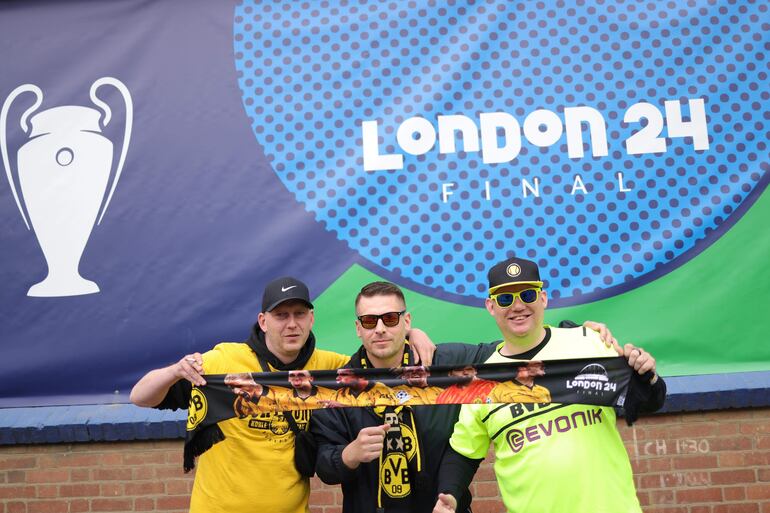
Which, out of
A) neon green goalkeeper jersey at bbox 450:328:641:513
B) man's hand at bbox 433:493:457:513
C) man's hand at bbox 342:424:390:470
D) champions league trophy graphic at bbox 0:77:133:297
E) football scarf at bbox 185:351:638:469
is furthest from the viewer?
champions league trophy graphic at bbox 0:77:133:297

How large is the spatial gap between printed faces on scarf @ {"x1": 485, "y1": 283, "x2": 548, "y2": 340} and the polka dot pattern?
1.73 meters

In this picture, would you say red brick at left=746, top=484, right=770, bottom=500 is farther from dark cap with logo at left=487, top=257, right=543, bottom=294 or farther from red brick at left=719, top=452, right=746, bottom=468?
dark cap with logo at left=487, top=257, right=543, bottom=294

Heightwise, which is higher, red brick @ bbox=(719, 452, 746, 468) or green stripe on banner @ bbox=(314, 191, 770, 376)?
green stripe on banner @ bbox=(314, 191, 770, 376)

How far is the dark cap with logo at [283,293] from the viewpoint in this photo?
3.04 m

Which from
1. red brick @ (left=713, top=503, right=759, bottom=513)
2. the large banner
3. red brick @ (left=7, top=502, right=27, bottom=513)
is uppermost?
the large banner

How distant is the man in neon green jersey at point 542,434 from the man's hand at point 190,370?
3.20 ft

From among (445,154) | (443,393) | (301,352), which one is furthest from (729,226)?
(301,352)

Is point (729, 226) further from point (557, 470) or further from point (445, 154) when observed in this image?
point (557, 470)

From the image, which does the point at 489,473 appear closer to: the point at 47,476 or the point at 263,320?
the point at 263,320

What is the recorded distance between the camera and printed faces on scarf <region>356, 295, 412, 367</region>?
9.77 feet

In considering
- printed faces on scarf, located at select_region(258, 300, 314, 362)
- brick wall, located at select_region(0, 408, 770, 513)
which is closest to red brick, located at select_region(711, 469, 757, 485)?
brick wall, located at select_region(0, 408, 770, 513)

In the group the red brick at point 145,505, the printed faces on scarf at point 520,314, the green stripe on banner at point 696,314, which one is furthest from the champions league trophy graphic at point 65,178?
the printed faces on scarf at point 520,314

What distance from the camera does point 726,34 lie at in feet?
15.3

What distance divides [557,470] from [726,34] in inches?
128
